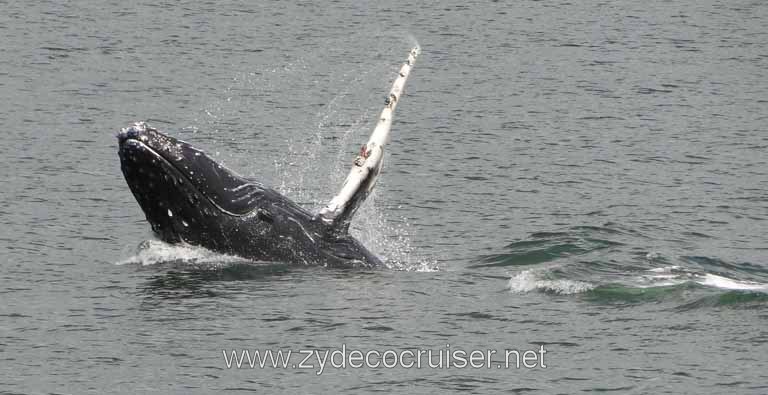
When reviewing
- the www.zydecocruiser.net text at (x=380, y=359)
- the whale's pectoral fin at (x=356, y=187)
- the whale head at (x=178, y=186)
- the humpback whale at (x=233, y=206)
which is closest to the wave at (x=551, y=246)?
the humpback whale at (x=233, y=206)

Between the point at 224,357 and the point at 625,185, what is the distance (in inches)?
815

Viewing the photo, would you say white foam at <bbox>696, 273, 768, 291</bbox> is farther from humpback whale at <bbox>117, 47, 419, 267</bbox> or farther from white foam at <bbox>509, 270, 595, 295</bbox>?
humpback whale at <bbox>117, 47, 419, 267</bbox>

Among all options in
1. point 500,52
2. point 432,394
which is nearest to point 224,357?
point 432,394

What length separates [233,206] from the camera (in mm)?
29641

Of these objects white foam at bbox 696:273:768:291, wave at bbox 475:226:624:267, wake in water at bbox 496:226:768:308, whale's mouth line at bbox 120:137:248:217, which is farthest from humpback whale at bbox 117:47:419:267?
white foam at bbox 696:273:768:291

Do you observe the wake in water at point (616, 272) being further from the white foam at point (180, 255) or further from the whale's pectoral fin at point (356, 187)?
the white foam at point (180, 255)

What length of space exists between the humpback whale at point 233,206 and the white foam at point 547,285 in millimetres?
3073

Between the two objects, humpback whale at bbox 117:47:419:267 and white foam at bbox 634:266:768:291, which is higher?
humpback whale at bbox 117:47:419:267

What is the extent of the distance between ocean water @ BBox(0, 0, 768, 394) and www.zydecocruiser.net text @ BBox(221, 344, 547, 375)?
185 millimetres

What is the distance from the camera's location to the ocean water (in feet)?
85.1

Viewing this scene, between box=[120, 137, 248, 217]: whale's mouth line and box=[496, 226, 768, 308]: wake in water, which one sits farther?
box=[496, 226, 768, 308]: wake in water

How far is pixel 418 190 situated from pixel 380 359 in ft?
54.2

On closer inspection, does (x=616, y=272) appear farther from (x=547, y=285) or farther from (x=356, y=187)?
(x=356, y=187)

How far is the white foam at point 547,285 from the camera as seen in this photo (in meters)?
30.0
